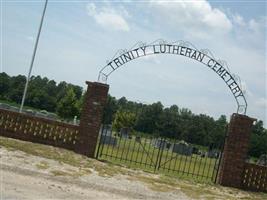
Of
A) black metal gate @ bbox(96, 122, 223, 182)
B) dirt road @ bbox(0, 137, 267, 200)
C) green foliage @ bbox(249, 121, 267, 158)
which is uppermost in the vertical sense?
green foliage @ bbox(249, 121, 267, 158)

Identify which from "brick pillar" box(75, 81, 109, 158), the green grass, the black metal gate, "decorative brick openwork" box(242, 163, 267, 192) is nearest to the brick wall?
"brick pillar" box(75, 81, 109, 158)

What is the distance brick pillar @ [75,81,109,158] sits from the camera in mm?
13703

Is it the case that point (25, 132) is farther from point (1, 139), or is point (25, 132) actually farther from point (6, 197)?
point (6, 197)

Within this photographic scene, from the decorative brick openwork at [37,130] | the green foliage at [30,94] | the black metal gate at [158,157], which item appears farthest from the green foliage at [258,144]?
the green foliage at [30,94]

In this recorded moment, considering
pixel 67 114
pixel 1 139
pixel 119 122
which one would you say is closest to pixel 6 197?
pixel 1 139

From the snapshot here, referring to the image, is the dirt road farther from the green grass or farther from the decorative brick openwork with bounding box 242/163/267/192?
the green grass

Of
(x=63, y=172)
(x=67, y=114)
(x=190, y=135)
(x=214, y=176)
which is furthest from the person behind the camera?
(x=67, y=114)

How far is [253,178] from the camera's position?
45.1 feet

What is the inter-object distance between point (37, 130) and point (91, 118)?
1.76 metres

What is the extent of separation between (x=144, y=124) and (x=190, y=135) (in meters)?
1.90

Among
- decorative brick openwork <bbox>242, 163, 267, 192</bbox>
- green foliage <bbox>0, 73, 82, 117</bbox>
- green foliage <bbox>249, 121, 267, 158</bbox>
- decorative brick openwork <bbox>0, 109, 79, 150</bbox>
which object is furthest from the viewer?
green foliage <bbox>0, 73, 82, 117</bbox>

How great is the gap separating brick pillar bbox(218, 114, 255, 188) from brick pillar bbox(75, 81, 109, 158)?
154 inches

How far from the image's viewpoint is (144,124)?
1747cm

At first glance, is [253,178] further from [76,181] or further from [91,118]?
[76,181]
